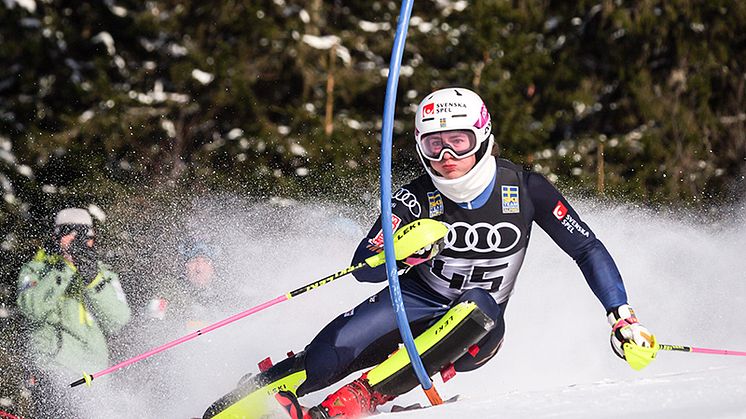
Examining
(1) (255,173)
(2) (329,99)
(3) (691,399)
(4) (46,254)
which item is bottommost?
(3) (691,399)

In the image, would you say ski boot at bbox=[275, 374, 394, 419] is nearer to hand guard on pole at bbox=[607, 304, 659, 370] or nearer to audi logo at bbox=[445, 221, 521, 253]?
audi logo at bbox=[445, 221, 521, 253]

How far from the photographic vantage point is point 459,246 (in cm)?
560

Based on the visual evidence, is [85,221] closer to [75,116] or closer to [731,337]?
[731,337]

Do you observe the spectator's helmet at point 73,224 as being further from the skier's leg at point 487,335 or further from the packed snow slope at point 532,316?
the skier's leg at point 487,335

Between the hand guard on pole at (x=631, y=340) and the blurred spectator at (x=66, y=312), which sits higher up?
the blurred spectator at (x=66, y=312)

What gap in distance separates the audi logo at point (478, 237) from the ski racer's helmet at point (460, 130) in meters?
0.13

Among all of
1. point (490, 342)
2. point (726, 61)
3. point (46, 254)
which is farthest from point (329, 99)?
point (490, 342)

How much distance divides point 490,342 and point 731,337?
2.88 meters

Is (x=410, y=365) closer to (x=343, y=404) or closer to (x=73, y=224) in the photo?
(x=343, y=404)

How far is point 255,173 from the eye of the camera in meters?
17.7

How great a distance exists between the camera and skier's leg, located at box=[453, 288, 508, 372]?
5.36m

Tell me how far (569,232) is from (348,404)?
130 cm

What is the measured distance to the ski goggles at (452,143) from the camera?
5.46m

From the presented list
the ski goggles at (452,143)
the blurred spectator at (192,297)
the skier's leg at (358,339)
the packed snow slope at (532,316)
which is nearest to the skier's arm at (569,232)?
the ski goggles at (452,143)
